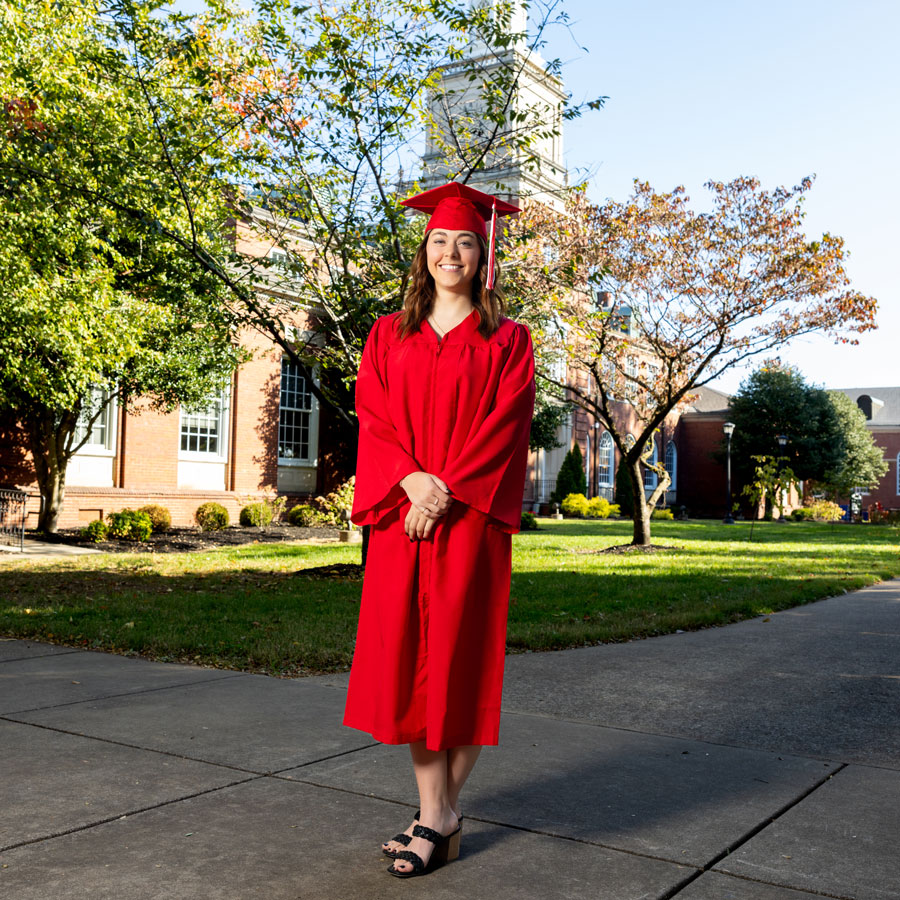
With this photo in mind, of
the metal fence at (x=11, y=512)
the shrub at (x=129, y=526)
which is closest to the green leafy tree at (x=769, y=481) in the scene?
the shrub at (x=129, y=526)

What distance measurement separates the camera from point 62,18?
12.2 metres

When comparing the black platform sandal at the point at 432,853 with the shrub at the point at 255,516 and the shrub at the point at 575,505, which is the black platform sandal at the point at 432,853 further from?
the shrub at the point at 575,505

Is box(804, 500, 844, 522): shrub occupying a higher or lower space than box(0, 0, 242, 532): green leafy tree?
lower

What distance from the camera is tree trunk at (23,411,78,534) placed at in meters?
16.4

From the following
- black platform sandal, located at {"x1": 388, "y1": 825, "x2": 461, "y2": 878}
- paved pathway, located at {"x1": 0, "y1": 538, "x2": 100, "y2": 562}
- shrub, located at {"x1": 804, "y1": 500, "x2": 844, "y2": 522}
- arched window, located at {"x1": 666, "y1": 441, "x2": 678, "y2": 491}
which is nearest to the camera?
black platform sandal, located at {"x1": 388, "y1": 825, "x2": 461, "y2": 878}

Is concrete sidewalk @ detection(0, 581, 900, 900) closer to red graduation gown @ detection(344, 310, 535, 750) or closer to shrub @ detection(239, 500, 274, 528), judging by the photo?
red graduation gown @ detection(344, 310, 535, 750)

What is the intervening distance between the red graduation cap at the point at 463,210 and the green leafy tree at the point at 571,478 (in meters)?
30.7

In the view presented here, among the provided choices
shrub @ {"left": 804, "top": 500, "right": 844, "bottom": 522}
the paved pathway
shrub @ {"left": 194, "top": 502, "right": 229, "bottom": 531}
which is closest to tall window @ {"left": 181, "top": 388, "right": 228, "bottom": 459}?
shrub @ {"left": 194, "top": 502, "right": 229, "bottom": 531}

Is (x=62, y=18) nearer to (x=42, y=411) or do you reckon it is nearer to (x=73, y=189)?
(x=73, y=189)

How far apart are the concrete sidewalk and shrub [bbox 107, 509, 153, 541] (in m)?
11.2

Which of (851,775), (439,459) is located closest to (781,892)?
(851,775)

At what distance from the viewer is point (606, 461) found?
1615 inches

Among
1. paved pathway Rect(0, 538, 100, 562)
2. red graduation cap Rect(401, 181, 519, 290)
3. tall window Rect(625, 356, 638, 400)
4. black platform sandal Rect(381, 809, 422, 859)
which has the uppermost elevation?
tall window Rect(625, 356, 638, 400)

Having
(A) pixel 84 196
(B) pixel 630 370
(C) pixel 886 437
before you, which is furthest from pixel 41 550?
(C) pixel 886 437
